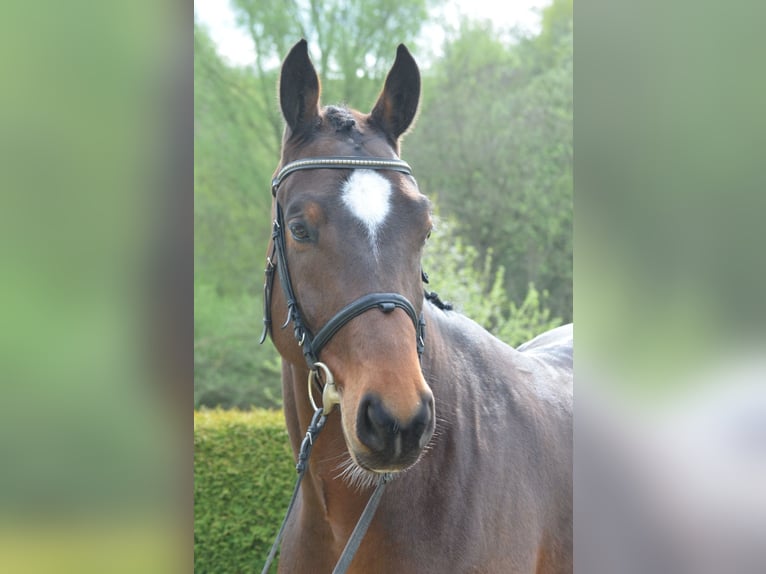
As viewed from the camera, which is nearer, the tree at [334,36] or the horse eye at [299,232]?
the horse eye at [299,232]

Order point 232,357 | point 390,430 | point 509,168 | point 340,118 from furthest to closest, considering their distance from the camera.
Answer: point 509,168
point 232,357
point 340,118
point 390,430

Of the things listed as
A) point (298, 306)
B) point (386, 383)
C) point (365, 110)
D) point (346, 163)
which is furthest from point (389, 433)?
point (365, 110)

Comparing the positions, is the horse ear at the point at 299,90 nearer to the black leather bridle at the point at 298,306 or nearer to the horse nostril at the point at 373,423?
the black leather bridle at the point at 298,306

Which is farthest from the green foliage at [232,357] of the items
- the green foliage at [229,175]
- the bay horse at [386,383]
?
the bay horse at [386,383]

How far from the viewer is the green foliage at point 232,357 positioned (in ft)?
59.9

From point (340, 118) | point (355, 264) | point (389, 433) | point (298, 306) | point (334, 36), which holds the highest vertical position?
point (334, 36)

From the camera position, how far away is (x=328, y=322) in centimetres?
240

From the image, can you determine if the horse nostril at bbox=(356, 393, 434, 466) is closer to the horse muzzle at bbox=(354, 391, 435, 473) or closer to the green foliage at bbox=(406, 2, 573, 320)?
the horse muzzle at bbox=(354, 391, 435, 473)

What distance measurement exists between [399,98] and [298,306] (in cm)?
91

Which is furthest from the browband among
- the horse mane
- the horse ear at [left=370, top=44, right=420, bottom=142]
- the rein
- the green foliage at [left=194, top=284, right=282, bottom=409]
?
the green foliage at [left=194, top=284, right=282, bottom=409]

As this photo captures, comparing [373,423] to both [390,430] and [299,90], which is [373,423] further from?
[299,90]
